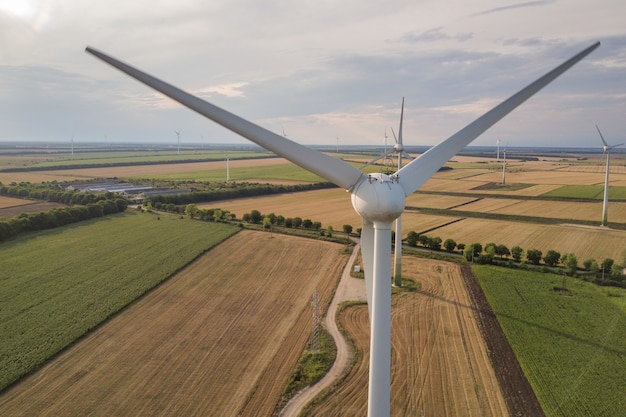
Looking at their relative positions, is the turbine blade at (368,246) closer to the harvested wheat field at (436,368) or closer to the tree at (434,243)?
the harvested wheat field at (436,368)

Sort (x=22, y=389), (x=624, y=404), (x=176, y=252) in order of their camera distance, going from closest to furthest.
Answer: (x=624, y=404) < (x=22, y=389) < (x=176, y=252)

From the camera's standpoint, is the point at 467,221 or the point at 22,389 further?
the point at 467,221

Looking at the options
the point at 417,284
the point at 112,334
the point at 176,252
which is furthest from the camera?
the point at 176,252

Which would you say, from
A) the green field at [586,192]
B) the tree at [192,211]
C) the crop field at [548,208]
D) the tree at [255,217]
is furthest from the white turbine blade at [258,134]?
the green field at [586,192]

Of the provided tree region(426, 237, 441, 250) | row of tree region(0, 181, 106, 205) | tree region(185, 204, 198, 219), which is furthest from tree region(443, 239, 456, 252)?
row of tree region(0, 181, 106, 205)

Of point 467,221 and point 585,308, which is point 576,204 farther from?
point 585,308

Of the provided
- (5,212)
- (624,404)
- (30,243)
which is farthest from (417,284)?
(5,212)
